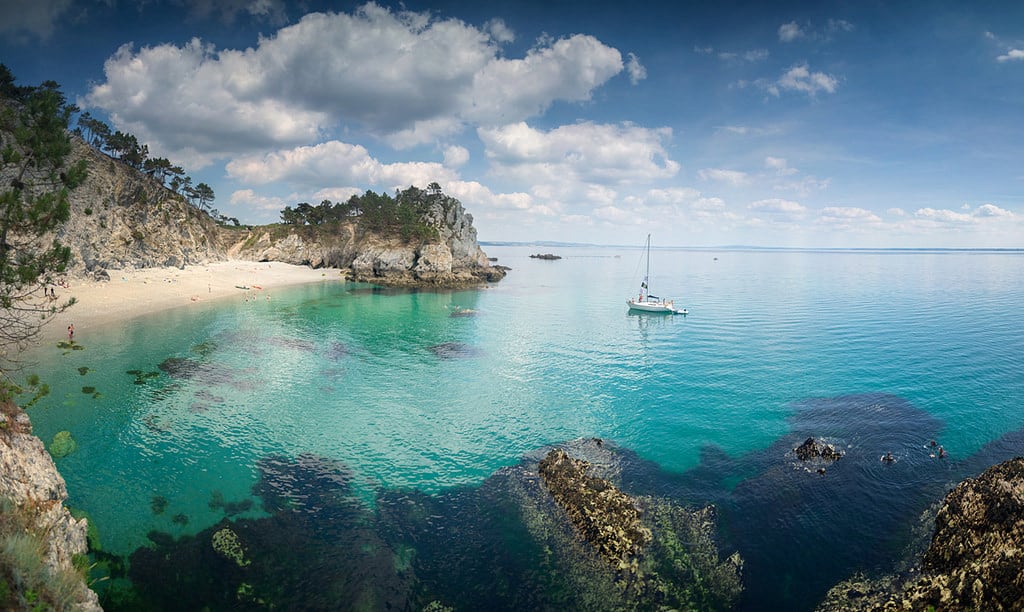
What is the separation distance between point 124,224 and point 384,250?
49.2 metres

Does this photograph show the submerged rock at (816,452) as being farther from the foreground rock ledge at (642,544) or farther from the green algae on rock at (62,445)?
the green algae on rock at (62,445)

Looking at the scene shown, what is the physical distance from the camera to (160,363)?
40.5 metres

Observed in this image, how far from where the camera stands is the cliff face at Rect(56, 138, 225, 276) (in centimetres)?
7256

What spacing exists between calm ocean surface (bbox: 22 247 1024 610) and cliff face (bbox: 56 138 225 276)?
26900 mm

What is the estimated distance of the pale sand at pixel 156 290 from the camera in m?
52.1

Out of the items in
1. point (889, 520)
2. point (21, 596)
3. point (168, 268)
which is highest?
point (168, 268)

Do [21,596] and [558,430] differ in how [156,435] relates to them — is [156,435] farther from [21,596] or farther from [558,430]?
[558,430]

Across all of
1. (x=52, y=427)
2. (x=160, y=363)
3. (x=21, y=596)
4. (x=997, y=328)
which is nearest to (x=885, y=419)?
(x=21, y=596)

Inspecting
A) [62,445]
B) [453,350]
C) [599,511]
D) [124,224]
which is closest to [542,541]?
[599,511]

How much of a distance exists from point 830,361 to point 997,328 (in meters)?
32.5

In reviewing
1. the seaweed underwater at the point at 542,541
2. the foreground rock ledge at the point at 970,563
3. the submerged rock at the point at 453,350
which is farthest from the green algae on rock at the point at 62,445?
the foreground rock ledge at the point at 970,563

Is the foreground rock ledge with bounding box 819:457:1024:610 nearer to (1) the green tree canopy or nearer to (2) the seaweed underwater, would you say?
(2) the seaweed underwater

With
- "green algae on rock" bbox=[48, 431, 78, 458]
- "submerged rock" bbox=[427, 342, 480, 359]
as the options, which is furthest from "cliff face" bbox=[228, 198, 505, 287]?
"green algae on rock" bbox=[48, 431, 78, 458]

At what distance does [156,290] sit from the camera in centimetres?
7250
